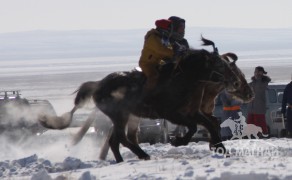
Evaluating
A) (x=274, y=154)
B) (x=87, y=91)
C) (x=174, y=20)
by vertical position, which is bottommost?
(x=274, y=154)

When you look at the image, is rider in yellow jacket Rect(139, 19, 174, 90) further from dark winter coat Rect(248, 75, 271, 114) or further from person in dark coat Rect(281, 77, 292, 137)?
dark winter coat Rect(248, 75, 271, 114)

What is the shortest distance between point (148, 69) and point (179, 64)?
510 mm

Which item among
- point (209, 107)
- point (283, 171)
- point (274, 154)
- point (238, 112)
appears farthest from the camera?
point (238, 112)

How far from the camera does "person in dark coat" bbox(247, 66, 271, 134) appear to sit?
69.7 feet

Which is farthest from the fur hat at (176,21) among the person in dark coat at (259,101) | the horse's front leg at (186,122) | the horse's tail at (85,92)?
the person in dark coat at (259,101)

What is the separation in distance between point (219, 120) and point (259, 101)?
188 centimetres

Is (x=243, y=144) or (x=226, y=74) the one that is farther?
(x=243, y=144)

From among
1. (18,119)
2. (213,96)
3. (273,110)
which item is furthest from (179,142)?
(18,119)

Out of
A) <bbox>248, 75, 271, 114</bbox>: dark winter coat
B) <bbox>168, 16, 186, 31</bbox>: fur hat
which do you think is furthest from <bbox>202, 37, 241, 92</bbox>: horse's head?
<bbox>248, 75, 271, 114</bbox>: dark winter coat

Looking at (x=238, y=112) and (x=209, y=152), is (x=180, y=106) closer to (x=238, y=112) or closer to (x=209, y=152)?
(x=209, y=152)

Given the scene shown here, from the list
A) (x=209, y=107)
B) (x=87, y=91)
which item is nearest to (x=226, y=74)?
(x=209, y=107)

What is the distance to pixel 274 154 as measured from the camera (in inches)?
599

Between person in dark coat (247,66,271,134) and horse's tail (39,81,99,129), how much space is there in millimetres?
5505

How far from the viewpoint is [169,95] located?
50.7ft
